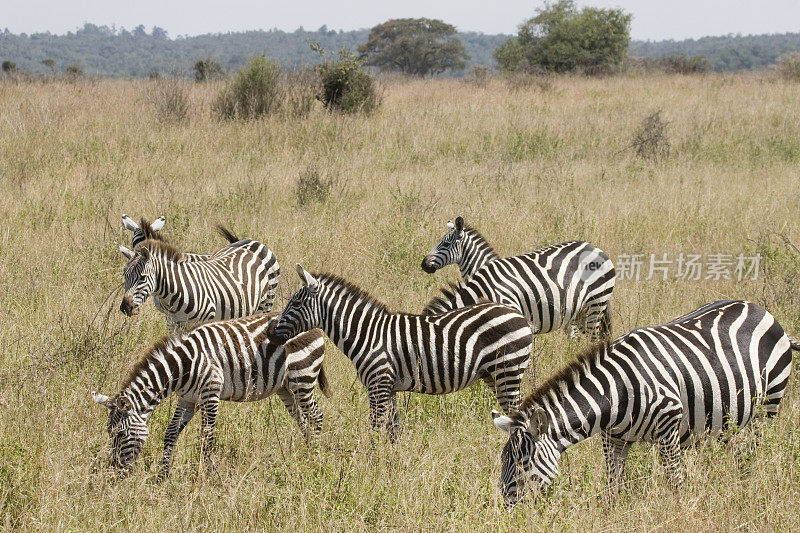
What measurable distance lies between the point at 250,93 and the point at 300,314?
11.0 m

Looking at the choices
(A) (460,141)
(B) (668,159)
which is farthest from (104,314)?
(B) (668,159)

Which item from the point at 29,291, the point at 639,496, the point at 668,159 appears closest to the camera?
the point at 639,496

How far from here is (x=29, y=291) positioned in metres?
7.19

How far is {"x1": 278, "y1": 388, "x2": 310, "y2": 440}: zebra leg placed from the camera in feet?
15.5

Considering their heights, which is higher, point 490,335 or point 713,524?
point 490,335

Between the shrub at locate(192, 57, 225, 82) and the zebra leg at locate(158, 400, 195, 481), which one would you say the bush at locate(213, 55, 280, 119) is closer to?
the shrub at locate(192, 57, 225, 82)

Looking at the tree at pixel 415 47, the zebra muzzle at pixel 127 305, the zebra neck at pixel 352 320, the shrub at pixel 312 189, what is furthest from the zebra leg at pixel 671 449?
the tree at pixel 415 47

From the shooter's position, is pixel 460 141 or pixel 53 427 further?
pixel 460 141

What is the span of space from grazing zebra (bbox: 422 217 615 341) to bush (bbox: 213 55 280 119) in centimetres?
987

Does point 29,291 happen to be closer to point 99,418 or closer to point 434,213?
point 99,418

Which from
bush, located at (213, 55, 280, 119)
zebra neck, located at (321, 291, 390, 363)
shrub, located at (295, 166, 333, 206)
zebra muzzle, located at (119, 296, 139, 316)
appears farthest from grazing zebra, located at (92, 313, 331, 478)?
bush, located at (213, 55, 280, 119)

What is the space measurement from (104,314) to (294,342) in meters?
2.70

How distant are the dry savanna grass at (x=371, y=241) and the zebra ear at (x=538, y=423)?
355mm

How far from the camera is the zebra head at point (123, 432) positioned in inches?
164
